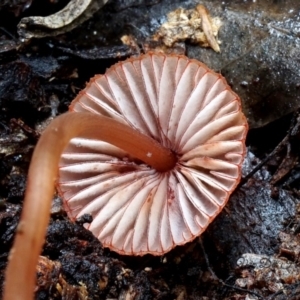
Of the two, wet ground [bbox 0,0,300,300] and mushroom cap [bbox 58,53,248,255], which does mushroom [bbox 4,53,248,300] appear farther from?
wet ground [bbox 0,0,300,300]

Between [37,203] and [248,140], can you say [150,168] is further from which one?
[37,203]

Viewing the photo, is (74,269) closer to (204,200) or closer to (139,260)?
(139,260)

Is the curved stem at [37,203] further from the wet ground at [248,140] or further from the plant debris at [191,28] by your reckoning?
the plant debris at [191,28]

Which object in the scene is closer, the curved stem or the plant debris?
the curved stem

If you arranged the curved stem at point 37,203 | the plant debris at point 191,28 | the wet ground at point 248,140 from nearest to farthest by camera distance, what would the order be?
the curved stem at point 37,203 < the wet ground at point 248,140 < the plant debris at point 191,28

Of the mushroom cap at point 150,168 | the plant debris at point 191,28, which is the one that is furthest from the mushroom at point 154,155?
the plant debris at point 191,28

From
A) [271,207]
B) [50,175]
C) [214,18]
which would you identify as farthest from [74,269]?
[214,18]

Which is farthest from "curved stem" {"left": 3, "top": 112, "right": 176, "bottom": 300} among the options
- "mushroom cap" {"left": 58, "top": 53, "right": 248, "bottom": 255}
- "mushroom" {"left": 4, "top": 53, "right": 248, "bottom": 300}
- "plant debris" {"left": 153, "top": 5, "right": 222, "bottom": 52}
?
"plant debris" {"left": 153, "top": 5, "right": 222, "bottom": 52}

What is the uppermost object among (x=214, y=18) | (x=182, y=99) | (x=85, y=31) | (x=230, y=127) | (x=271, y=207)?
(x=85, y=31)
